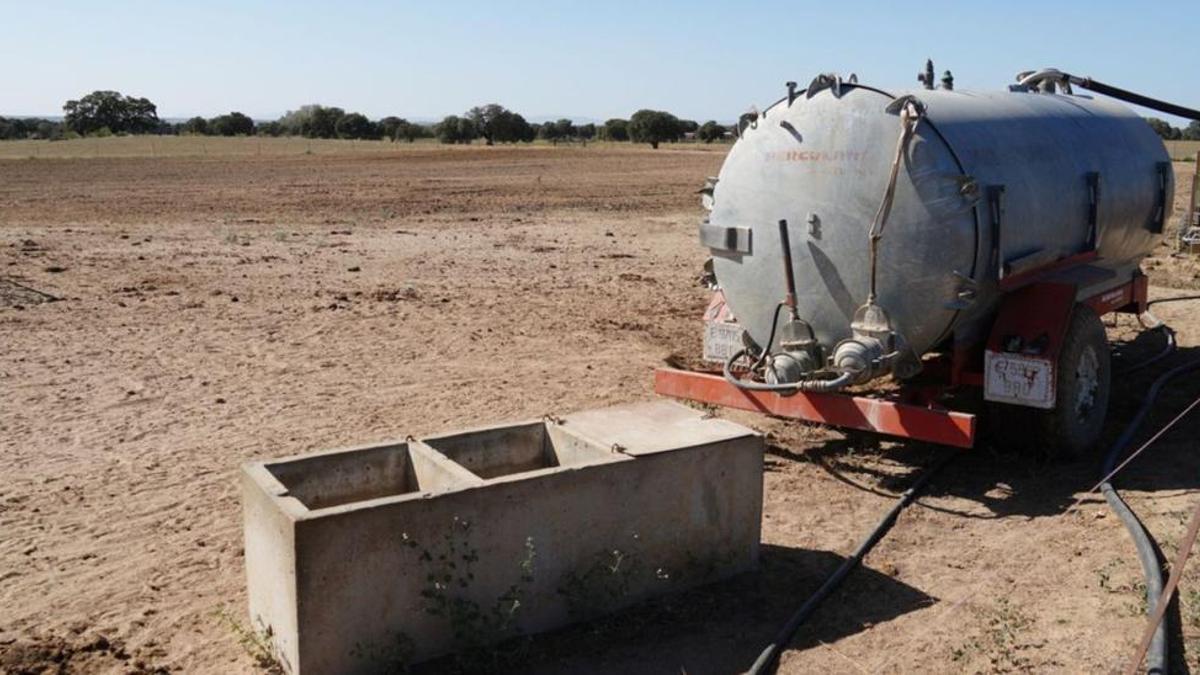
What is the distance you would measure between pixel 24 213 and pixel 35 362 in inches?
529

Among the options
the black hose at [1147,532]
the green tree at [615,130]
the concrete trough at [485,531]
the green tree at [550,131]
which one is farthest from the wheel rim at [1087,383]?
the green tree at [550,131]

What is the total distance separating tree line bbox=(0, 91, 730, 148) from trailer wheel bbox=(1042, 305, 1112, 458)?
202 ft

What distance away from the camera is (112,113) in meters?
98.9

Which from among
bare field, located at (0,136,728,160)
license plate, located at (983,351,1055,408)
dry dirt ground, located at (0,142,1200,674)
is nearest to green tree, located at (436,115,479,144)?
bare field, located at (0,136,728,160)

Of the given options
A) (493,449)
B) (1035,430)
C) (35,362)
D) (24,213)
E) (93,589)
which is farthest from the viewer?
(24,213)

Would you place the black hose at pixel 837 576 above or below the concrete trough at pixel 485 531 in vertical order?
below

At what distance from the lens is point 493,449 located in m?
5.91

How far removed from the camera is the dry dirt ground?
5.15 m

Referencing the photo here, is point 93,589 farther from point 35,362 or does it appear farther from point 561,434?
point 35,362

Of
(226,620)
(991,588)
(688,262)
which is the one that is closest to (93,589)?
(226,620)

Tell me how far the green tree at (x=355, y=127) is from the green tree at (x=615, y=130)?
17.9m

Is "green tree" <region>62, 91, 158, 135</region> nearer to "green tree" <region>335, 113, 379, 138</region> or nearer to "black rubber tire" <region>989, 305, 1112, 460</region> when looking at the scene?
"green tree" <region>335, 113, 379, 138</region>

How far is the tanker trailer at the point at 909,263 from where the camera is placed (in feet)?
22.4

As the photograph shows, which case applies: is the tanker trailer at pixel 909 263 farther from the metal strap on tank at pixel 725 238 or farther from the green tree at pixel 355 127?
the green tree at pixel 355 127
